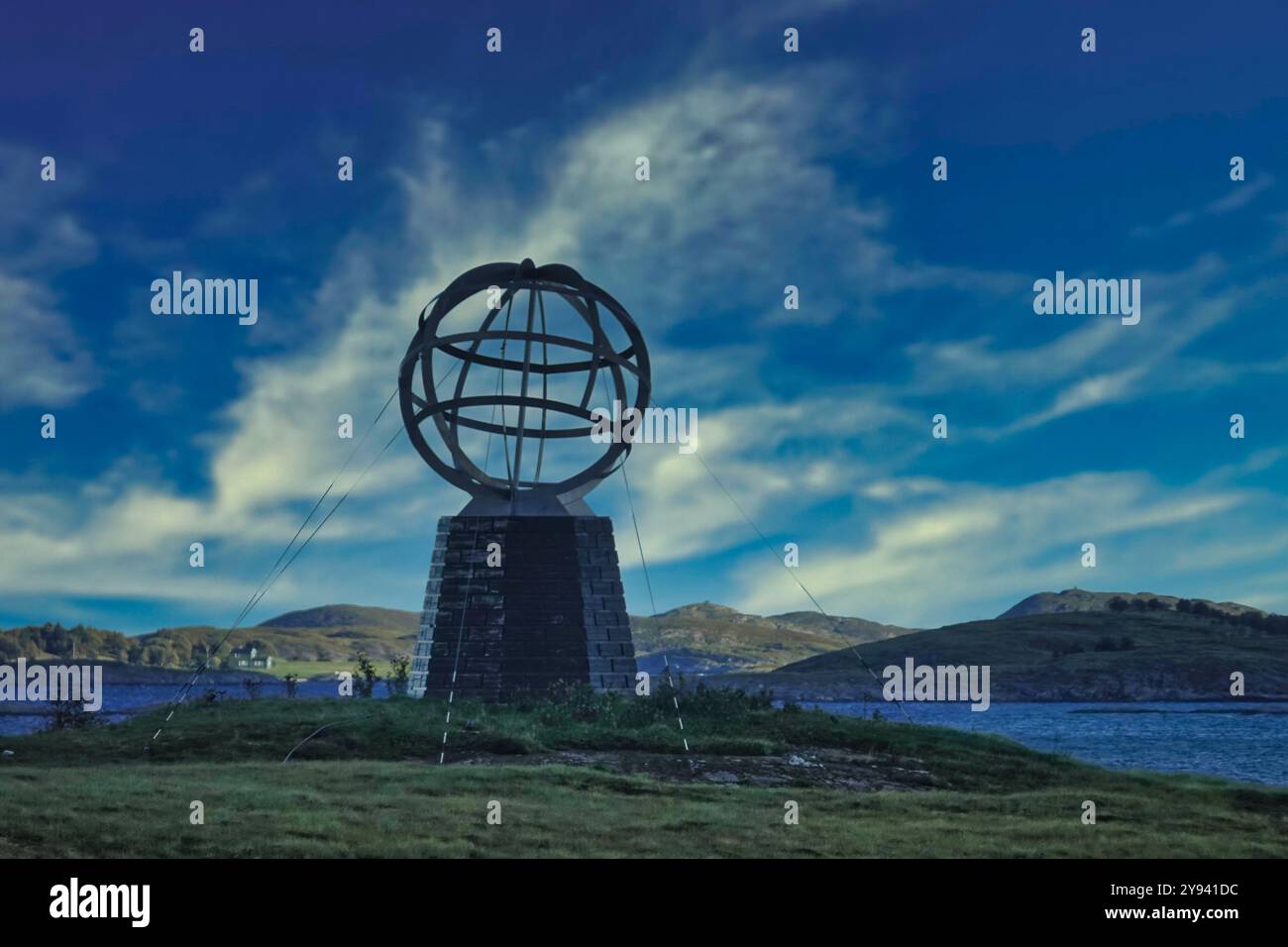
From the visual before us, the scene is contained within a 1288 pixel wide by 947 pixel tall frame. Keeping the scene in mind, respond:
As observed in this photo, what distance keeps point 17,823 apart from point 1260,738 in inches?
2322

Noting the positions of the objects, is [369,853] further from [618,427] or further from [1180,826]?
[618,427]

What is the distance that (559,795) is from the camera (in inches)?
765

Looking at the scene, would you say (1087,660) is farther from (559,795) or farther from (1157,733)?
(559,795)

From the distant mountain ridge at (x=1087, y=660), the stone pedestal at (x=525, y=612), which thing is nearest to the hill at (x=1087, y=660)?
the distant mountain ridge at (x=1087, y=660)

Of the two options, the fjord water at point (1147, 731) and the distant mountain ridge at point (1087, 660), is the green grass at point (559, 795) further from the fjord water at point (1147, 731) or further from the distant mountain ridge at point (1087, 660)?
the distant mountain ridge at point (1087, 660)

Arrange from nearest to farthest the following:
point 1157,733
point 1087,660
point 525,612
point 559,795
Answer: point 559,795
point 525,612
point 1157,733
point 1087,660

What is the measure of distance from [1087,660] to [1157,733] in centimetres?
6212

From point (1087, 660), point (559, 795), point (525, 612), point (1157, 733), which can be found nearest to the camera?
point (559, 795)

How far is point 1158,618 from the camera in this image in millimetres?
143500

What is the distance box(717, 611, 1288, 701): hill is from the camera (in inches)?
4532

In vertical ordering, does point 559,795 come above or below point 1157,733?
above

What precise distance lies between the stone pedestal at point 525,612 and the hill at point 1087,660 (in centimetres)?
8027

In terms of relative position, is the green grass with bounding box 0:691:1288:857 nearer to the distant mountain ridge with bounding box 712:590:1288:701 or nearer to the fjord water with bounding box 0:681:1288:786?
the fjord water with bounding box 0:681:1288:786

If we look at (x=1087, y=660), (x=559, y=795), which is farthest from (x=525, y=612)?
(x=1087, y=660)
